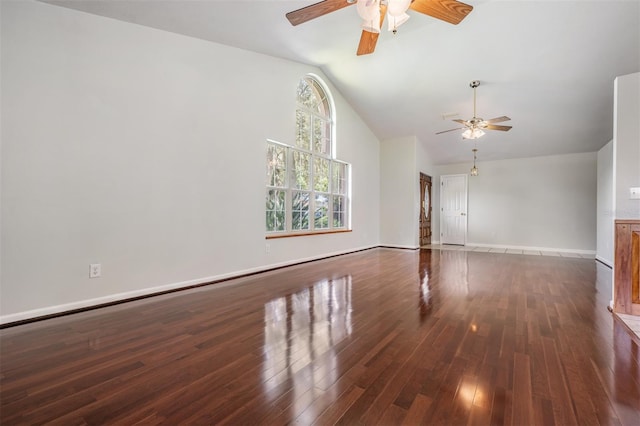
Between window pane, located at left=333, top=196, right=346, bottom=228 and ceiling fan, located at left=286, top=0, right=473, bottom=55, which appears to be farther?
window pane, located at left=333, top=196, right=346, bottom=228

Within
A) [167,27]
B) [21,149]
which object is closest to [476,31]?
[167,27]

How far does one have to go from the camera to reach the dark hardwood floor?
1.40 m

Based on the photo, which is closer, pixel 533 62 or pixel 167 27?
pixel 167 27

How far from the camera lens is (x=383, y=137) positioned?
795 cm

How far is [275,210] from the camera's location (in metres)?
5.03

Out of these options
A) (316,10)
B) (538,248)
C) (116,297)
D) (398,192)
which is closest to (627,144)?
(316,10)

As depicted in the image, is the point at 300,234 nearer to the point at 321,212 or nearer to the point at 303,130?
the point at 321,212

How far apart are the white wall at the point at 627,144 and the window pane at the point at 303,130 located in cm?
417

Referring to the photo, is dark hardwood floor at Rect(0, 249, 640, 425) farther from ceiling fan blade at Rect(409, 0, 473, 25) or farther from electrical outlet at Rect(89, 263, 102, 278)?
ceiling fan blade at Rect(409, 0, 473, 25)

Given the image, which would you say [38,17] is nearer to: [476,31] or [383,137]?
[476,31]

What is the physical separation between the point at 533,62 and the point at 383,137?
3792 millimetres

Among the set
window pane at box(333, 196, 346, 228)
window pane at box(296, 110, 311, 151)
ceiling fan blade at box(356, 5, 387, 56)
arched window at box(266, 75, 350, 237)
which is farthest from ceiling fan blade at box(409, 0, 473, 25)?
window pane at box(333, 196, 346, 228)

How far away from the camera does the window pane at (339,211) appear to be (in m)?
6.59

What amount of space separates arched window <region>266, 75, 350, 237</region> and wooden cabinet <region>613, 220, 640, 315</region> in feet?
13.5
